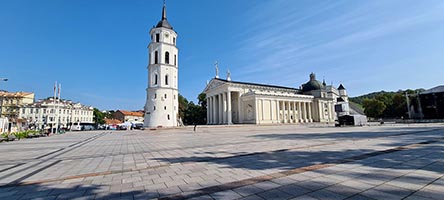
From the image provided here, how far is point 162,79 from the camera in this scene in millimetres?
40812

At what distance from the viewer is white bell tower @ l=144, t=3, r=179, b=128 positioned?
40.0 m

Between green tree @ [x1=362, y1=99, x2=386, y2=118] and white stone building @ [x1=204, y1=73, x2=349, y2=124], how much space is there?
1204 centimetres

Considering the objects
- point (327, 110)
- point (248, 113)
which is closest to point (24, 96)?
point (248, 113)

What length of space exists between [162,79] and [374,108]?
231 ft

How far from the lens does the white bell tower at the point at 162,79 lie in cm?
4000

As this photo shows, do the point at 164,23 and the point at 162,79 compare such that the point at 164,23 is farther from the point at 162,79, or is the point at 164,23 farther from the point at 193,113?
the point at 193,113

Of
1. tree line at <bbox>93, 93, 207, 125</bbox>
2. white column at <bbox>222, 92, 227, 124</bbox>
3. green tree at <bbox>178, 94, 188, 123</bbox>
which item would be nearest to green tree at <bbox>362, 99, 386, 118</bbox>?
white column at <bbox>222, 92, 227, 124</bbox>

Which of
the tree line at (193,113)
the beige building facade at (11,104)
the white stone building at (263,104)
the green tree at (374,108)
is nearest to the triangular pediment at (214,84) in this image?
the white stone building at (263,104)

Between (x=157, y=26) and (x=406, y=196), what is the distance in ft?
155

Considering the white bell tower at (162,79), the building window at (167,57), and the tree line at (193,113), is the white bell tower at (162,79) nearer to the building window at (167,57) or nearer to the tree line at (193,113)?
the building window at (167,57)

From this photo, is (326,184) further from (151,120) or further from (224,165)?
(151,120)

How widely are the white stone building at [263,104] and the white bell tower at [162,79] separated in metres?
16.3

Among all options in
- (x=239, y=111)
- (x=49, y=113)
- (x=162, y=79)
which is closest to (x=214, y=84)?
(x=239, y=111)

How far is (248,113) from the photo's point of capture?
55.9 meters
